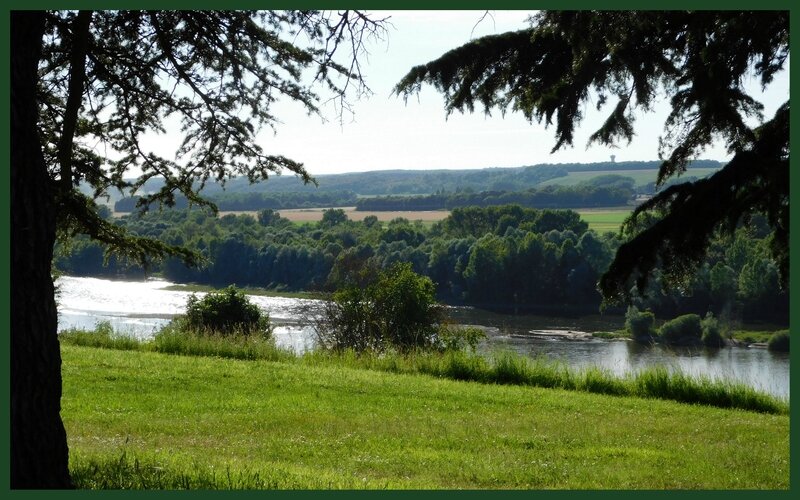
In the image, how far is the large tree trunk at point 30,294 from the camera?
446 cm

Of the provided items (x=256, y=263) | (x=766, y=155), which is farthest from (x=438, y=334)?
(x=256, y=263)

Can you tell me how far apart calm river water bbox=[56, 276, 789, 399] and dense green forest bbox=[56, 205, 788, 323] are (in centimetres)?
263

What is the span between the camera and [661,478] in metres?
6.05

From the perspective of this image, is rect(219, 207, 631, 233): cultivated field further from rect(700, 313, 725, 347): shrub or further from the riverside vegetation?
the riverside vegetation

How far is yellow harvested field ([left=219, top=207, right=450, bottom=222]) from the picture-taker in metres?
106

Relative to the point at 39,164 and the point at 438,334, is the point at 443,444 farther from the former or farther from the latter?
the point at 438,334

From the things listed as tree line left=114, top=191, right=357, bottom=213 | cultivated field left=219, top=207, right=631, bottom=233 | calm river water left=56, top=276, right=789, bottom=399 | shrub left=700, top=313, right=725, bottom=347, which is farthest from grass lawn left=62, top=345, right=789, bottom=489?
tree line left=114, top=191, right=357, bottom=213

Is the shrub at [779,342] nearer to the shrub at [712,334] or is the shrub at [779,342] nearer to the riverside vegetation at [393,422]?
the shrub at [712,334]

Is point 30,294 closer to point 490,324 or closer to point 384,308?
point 384,308

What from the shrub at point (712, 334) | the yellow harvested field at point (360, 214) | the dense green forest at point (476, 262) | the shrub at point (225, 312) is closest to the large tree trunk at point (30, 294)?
the shrub at point (225, 312)

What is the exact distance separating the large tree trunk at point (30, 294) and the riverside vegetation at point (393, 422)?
0.41m

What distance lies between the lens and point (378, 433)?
761 cm

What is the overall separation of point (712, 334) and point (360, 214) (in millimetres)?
68780

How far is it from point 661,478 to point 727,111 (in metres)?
2.80
